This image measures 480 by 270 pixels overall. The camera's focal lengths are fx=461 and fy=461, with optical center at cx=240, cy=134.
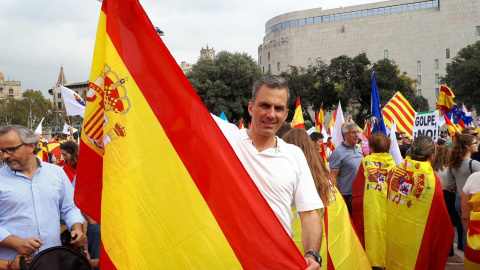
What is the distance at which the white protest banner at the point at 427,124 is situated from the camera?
1003 cm

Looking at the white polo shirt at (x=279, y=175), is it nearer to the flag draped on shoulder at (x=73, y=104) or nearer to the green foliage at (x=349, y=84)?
the flag draped on shoulder at (x=73, y=104)

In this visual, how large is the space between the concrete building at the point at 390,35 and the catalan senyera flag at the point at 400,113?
→ 68.9 m

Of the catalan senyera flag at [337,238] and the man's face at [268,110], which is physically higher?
the man's face at [268,110]

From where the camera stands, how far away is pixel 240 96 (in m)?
44.7

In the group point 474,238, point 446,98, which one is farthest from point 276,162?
point 446,98

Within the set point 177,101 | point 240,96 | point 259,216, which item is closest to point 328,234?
point 259,216

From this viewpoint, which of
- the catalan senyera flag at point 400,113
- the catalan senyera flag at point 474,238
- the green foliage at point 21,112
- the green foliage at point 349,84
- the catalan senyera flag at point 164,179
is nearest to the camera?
the catalan senyera flag at point 164,179

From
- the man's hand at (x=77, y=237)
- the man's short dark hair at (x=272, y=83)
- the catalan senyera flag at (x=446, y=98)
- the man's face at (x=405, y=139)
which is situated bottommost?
the man's hand at (x=77, y=237)

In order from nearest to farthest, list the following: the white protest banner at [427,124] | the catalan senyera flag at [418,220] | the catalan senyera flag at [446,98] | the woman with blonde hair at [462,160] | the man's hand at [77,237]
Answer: the man's hand at [77,237]
the catalan senyera flag at [418,220]
the woman with blonde hair at [462,160]
the catalan senyera flag at [446,98]
the white protest banner at [427,124]

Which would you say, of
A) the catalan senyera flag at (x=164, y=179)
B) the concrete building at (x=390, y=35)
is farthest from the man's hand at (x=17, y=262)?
the concrete building at (x=390, y=35)

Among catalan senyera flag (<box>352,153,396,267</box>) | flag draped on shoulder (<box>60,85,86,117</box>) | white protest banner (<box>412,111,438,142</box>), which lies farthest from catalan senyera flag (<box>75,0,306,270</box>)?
white protest banner (<box>412,111,438,142</box>)

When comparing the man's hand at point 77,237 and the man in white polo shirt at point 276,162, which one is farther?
the man's hand at point 77,237

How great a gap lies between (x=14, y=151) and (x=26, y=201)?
38 cm

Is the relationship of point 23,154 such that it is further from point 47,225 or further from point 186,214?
point 186,214
